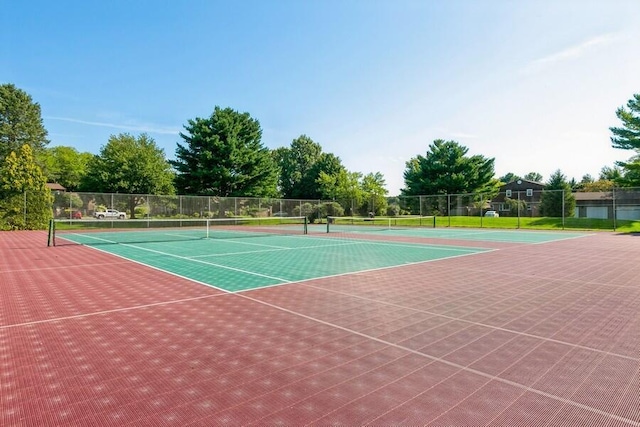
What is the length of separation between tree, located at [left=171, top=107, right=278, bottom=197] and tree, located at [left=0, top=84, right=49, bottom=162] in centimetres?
2650

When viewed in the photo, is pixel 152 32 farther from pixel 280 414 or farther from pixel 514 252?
pixel 280 414

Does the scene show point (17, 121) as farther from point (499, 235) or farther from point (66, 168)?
point (499, 235)

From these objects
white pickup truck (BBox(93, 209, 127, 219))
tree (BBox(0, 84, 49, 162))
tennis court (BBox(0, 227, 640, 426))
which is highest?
tree (BBox(0, 84, 49, 162))

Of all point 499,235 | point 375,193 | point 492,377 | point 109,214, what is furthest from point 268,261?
point 375,193

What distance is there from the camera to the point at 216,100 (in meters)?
34.5

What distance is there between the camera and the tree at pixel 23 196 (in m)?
20.0

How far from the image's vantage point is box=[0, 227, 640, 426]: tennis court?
2270 mm

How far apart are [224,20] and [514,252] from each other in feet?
41.1

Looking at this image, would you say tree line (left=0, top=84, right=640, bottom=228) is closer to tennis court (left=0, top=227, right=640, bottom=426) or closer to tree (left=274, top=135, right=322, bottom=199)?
tree (left=274, top=135, right=322, bottom=199)

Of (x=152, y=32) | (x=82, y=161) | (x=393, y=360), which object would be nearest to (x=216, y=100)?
(x=152, y=32)

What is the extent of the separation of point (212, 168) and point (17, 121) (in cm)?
3360

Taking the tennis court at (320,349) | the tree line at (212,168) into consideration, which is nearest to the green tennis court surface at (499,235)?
the tennis court at (320,349)

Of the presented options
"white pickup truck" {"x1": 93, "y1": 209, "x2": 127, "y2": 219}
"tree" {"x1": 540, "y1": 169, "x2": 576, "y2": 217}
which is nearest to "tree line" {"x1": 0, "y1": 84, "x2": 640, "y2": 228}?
"white pickup truck" {"x1": 93, "y1": 209, "x2": 127, "y2": 219}

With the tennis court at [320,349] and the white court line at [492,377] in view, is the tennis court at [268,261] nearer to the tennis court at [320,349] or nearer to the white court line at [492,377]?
the tennis court at [320,349]
